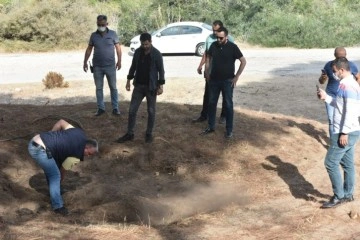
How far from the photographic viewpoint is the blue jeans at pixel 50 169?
589 centimetres

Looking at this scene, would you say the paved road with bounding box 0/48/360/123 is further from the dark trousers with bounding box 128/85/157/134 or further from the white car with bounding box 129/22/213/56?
the dark trousers with bounding box 128/85/157/134

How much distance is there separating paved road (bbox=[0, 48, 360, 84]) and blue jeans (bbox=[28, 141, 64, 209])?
11703 millimetres

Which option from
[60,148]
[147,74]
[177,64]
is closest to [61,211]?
[60,148]

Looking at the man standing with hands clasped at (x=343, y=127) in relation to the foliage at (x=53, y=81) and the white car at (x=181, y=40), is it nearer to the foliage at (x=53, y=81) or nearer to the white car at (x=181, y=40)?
the foliage at (x=53, y=81)

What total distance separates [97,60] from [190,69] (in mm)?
10731

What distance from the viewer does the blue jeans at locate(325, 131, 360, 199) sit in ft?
20.3

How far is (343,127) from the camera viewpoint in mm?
6043

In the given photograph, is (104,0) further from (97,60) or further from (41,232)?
(41,232)

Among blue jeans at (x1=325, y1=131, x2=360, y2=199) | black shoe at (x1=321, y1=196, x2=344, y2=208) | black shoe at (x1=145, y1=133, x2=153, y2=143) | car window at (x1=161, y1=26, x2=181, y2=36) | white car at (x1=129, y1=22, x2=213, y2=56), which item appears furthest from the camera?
car window at (x1=161, y1=26, x2=181, y2=36)

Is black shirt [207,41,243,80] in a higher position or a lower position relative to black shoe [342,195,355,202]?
higher

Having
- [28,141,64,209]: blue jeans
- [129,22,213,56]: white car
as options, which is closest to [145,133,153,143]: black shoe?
[28,141,64,209]: blue jeans

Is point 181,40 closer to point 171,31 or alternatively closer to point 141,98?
point 171,31

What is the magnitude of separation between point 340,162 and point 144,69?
337 centimetres

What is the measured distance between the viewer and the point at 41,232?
5.32 m
